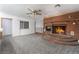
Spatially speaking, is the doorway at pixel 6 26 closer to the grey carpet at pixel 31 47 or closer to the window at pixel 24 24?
the grey carpet at pixel 31 47

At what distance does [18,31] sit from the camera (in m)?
2.96

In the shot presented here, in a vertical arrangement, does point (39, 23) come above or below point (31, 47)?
above

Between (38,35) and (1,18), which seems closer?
(1,18)

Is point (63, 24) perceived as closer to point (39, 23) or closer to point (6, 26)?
point (39, 23)

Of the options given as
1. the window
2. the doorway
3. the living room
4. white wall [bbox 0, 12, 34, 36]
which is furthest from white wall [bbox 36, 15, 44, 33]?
the doorway

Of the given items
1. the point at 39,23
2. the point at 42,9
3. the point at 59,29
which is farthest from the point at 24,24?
the point at 59,29

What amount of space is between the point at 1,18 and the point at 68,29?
4.90 ft

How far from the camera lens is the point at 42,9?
9.55ft

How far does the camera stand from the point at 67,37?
2.82 meters

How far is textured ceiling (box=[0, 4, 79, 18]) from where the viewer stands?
2.79 m
